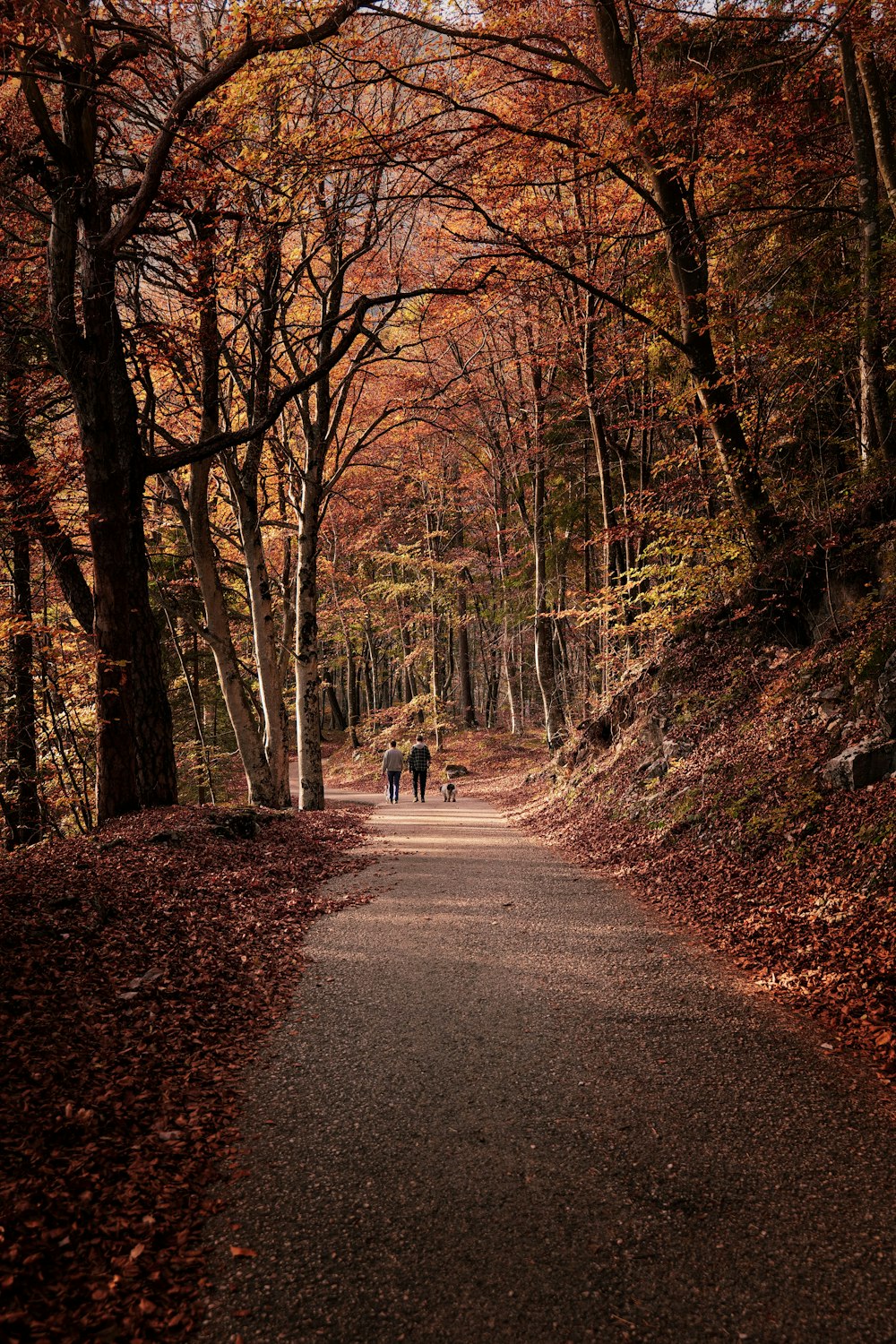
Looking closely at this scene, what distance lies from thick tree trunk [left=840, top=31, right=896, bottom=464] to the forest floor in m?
8.74

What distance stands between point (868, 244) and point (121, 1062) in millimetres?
11156

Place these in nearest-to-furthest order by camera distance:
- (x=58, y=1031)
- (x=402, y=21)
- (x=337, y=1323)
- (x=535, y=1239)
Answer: (x=337, y=1323) → (x=535, y=1239) → (x=58, y=1031) → (x=402, y=21)

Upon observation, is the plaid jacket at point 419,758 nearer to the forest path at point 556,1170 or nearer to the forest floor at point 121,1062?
the forest floor at point 121,1062

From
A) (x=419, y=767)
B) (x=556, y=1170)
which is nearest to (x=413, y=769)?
(x=419, y=767)

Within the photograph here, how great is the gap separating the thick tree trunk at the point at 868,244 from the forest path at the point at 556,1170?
728 cm

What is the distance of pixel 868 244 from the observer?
8.95m

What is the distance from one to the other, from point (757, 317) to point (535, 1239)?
987 cm

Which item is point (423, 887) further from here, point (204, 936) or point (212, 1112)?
point (212, 1112)

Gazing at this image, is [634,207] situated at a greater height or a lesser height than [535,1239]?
greater

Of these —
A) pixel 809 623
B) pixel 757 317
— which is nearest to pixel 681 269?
pixel 757 317

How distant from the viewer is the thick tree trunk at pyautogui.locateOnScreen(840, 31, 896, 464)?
8.91m

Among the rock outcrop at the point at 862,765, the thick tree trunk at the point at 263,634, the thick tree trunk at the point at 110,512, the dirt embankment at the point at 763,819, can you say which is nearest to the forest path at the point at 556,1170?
the dirt embankment at the point at 763,819

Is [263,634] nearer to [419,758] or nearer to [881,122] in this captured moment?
[419,758]

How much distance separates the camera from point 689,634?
12406mm
